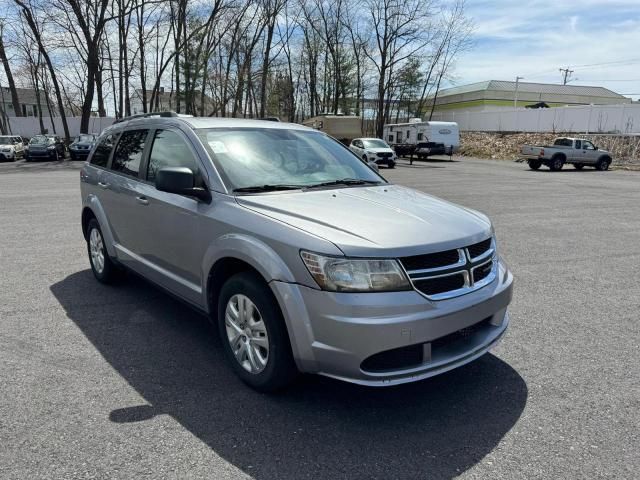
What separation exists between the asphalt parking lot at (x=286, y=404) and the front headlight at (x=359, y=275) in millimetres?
844

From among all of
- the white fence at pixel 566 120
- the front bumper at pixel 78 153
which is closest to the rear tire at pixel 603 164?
the white fence at pixel 566 120

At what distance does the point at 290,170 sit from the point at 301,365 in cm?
165

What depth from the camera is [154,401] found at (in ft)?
10.2

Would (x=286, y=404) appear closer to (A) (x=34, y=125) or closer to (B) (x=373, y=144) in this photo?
(B) (x=373, y=144)

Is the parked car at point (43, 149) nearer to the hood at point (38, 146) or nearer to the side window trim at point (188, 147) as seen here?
the hood at point (38, 146)

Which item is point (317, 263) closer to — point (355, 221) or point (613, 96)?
point (355, 221)

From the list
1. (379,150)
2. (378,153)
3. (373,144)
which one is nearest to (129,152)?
(378,153)

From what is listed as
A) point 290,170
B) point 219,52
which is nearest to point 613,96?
point 219,52

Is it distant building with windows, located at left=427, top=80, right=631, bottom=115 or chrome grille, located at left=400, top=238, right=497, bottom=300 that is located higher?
distant building with windows, located at left=427, top=80, right=631, bottom=115

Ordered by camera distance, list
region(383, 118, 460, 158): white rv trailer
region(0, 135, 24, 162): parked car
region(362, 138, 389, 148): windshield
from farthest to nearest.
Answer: region(383, 118, 460, 158): white rv trailer, region(0, 135, 24, 162): parked car, region(362, 138, 389, 148): windshield

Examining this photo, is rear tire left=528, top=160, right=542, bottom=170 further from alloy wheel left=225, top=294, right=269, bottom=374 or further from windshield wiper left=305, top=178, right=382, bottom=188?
alloy wheel left=225, top=294, right=269, bottom=374

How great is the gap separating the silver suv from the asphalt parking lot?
0.35m

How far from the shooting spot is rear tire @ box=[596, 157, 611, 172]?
27.5m

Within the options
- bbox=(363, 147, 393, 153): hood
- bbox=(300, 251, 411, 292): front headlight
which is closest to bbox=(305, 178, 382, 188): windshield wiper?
bbox=(300, 251, 411, 292): front headlight
